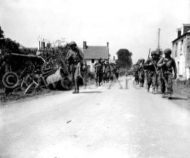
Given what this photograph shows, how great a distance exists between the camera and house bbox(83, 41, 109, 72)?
75562mm

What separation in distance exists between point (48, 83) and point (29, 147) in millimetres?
10281

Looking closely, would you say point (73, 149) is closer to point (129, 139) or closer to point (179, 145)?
point (129, 139)

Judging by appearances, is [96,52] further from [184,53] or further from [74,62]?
[74,62]

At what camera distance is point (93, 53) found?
76562 millimetres

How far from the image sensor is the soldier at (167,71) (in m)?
10.3

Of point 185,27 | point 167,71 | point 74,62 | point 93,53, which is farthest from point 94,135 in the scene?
point 93,53

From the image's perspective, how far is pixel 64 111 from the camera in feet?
21.3

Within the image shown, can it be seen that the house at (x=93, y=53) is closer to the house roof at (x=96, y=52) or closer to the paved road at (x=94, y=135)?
the house roof at (x=96, y=52)

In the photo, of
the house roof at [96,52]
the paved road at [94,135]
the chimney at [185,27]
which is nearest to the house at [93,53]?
the house roof at [96,52]

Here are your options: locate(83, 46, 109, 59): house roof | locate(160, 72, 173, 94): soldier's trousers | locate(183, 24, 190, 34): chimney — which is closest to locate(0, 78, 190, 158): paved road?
locate(160, 72, 173, 94): soldier's trousers

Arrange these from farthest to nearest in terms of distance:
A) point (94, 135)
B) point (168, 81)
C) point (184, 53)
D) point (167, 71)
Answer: point (184, 53) < point (167, 71) < point (168, 81) < point (94, 135)

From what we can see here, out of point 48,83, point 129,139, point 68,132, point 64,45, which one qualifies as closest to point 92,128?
point 68,132

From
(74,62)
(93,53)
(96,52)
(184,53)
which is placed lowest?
(74,62)

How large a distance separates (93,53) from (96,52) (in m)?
1.05
